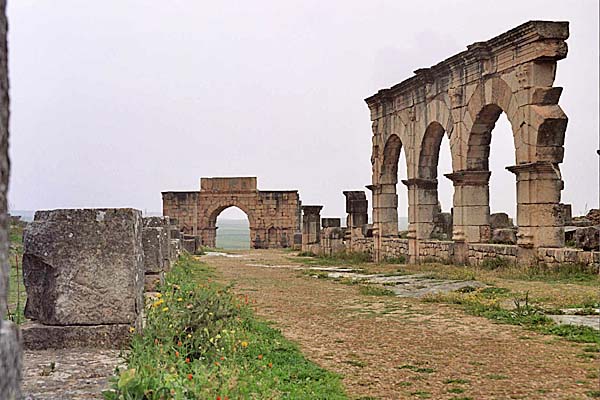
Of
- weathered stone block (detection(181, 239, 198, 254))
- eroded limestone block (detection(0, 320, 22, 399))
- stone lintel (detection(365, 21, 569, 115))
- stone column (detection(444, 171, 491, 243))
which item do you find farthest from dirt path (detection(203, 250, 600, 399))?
weathered stone block (detection(181, 239, 198, 254))

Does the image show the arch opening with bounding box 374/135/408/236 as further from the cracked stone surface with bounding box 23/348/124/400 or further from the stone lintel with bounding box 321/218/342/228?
the cracked stone surface with bounding box 23/348/124/400

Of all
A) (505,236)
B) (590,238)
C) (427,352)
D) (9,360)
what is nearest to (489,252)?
(505,236)

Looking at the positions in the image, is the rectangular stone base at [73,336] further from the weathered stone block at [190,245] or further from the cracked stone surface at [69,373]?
the weathered stone block at [190,245]

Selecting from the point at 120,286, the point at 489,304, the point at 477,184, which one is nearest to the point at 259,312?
the point at 489,304

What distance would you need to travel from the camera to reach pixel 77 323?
548 centimetres

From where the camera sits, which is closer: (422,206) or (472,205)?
(472,205)

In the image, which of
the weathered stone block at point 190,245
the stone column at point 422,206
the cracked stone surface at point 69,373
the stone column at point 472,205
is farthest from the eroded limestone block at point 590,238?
the weathered stone block at point 190,245

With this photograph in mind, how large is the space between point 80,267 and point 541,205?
11611 mm

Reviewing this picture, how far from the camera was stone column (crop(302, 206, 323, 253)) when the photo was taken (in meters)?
30.6

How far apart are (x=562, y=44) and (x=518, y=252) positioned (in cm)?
419

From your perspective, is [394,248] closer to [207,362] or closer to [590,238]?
[590,238]

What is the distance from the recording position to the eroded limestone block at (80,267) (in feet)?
17.9

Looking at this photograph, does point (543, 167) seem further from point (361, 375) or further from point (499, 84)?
point (361, 375)

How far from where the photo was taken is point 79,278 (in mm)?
5520
